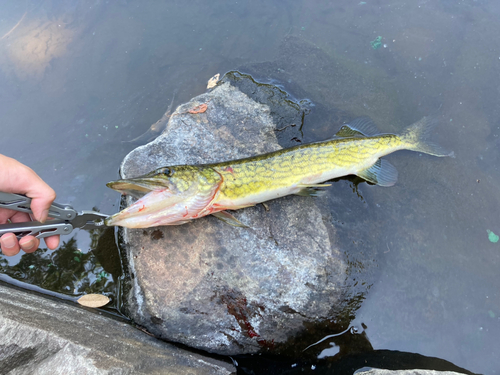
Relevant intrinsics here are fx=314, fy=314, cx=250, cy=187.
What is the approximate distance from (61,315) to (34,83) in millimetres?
3522

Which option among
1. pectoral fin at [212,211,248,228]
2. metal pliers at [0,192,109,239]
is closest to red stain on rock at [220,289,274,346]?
pectoral fin at [212,211,248,228]

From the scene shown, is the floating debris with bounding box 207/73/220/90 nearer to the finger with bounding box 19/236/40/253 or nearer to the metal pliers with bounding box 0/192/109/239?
the metal pliers with bounding box 0/192/109/239

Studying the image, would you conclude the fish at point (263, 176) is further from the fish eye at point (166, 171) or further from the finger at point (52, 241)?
the finger at point (52, 241)

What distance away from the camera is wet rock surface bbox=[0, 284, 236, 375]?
1.92 meters

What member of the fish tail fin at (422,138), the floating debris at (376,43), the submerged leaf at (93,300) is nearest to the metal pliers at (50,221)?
the submerged leaf at (93,300)

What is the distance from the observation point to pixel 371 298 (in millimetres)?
3400

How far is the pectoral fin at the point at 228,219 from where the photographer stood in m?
3.16

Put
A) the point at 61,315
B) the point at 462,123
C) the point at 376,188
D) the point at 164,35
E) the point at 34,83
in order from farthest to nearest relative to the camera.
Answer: the point at 164,35
the point at 34,83
the point at 462,123
the point at 376,188
the point at 61,315

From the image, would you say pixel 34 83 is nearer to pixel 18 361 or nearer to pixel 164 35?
pixel 164 35

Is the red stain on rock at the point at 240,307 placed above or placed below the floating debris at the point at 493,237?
above

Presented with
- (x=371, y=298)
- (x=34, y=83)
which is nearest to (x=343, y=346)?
(x=371, y=298)

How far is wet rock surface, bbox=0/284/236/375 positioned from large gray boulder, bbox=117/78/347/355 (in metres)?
0.26

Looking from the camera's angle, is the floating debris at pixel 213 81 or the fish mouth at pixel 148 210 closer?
the fish mouth at pixel 148 210

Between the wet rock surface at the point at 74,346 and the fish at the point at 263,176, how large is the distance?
868 millimetres
